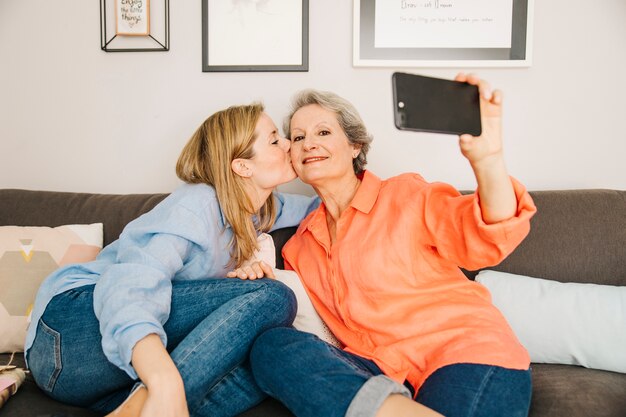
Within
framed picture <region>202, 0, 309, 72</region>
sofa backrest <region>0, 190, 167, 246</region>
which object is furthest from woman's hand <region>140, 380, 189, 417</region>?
framed picture <region>202, 0, 309, 72</region>

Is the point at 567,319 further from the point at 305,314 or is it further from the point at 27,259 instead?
the point at 27,259

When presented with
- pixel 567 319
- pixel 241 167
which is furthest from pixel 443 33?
pixel 567 319

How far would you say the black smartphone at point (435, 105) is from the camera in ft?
3.01

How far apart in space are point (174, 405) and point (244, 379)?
0.25 metres

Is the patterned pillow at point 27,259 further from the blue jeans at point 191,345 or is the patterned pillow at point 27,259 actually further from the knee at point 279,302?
the knee at point 279,302

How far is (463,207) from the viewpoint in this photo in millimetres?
1029

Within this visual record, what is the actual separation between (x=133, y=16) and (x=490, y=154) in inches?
61.6

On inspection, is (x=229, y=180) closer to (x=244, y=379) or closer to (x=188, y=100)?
(x=244, y=379)

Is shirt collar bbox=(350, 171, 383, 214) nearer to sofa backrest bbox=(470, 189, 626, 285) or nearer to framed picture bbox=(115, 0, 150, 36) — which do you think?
sofa backrest bbox=(470, 189, 626, 285)

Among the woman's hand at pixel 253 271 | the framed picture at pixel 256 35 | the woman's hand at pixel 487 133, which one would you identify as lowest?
the woman's hand at pixel 253 271

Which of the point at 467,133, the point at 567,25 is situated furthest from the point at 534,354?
the point at 567,25

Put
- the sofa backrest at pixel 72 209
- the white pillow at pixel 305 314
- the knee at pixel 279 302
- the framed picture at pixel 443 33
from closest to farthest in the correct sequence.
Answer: the knee at pixel 279 302, the white pillow at pixel 305 314, the sofa backrest at pixel 72 209, the framed picture at pixel 443 33

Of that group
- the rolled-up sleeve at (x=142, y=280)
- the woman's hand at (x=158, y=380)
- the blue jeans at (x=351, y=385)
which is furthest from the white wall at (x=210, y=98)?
the woman's hand at (x=158, y=380)

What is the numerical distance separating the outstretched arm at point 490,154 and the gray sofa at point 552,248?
505 millimetres
